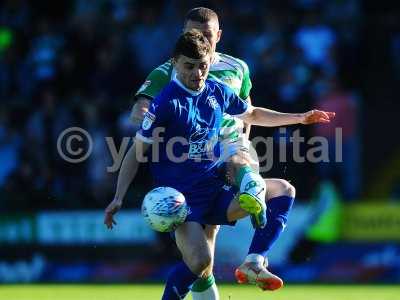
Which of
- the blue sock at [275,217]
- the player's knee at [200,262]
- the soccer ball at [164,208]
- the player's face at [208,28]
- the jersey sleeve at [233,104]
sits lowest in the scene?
the player's knee at [200,262]

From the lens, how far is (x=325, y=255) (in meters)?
14.9

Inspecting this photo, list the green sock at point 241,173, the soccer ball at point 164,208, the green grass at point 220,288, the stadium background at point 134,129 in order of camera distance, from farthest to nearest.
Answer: the stadium background at point 134,129 < the green grass at point 220,288 < the green sock at point 241,173 < the soccer ball at point 164,208

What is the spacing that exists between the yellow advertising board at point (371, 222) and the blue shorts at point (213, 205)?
6710 millimetres

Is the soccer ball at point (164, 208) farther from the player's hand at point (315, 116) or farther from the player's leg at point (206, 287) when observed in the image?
the player's hand at point (315, 116)

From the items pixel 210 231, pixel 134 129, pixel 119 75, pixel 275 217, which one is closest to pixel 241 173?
pixel 275 217

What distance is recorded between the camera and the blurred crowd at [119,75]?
1527 centimetres

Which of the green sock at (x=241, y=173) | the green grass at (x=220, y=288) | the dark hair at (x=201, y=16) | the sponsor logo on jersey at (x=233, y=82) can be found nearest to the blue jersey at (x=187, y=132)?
the green sock at (x=241, y=173)

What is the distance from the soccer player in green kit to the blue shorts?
0.43 feet

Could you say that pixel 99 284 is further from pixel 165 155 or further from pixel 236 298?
pixel 165 155

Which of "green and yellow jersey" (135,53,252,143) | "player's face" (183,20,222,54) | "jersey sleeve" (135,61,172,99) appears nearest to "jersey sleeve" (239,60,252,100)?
"green and yellow jersey" (135,53,252,143)

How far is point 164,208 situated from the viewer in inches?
312

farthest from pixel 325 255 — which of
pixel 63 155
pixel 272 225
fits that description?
pixel 272 225

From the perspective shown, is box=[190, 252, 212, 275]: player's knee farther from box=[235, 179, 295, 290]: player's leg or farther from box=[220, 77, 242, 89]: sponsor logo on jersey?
box=[220, 77, 242, 89]: sponsor logo on jersey

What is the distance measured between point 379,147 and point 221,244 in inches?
118
